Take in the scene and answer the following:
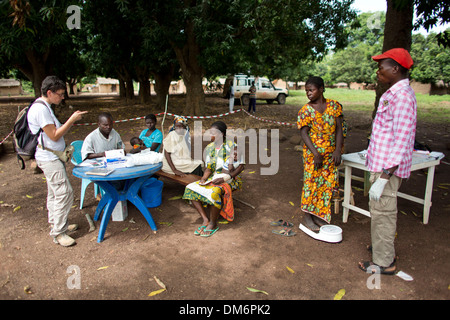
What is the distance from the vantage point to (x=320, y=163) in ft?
11.5

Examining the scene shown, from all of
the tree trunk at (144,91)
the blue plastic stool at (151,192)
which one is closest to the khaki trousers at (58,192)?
the blue plastic stool at (151,192)

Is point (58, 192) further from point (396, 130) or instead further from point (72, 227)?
point (396, 130)

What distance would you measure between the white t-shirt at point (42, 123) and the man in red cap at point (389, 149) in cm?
330

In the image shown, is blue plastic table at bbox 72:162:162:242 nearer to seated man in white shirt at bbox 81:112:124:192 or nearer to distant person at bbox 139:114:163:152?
seated man in white shirt at bbox 81:112:124:192

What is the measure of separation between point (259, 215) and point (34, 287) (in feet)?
9.00

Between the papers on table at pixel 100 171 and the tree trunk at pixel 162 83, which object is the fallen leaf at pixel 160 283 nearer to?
the papers on table at pixel 100 171

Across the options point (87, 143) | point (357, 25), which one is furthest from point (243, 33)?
point (87, 143)

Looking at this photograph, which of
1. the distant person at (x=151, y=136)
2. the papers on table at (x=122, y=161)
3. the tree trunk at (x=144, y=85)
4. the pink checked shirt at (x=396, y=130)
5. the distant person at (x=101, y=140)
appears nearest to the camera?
the pink checked shirt at (x=396, y=130)

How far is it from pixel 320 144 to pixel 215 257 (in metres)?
1.71

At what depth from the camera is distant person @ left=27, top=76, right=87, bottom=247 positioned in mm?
3283

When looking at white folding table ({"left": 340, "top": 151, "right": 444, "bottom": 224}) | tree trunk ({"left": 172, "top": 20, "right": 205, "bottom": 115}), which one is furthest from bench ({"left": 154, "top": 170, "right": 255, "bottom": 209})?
tree trunk ({"left": 172, "top": 20, "right": 205, "bottom": 115})

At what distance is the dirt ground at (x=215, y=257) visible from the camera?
2.79 m

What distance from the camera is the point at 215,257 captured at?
3336 millimetres

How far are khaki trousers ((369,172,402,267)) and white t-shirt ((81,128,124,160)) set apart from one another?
3.33 metres
